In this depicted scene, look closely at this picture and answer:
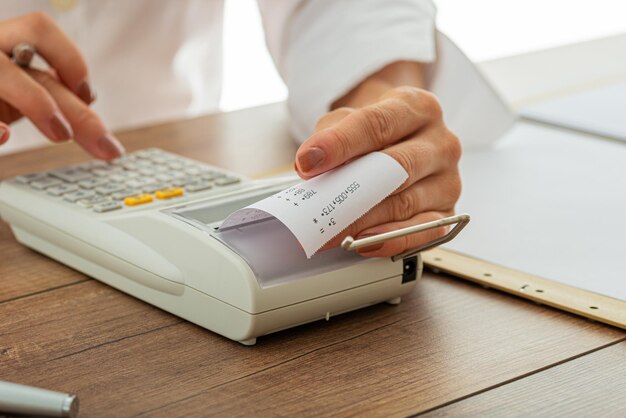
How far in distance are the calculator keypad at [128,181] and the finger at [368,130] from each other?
0.39ft

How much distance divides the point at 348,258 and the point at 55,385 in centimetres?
18

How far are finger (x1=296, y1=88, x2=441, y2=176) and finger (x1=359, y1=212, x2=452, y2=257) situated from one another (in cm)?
5

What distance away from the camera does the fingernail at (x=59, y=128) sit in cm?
74

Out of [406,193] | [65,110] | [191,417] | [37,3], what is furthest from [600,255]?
[37,3]

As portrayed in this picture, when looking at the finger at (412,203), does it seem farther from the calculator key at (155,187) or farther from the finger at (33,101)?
the finger at (33,101)

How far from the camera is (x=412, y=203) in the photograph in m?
0.60

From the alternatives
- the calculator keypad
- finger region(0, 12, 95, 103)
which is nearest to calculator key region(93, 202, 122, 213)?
the calculator keypad

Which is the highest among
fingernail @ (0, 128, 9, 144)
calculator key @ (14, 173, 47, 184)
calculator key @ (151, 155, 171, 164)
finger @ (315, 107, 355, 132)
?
finger @ (315, 107, 355, 132)

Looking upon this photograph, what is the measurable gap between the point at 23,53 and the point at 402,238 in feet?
1.31

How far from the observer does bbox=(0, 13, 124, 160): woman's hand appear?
739 millimetres

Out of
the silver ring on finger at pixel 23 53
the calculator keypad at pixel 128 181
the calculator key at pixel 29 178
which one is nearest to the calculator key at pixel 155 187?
the calculator keypad at pixel 128 181

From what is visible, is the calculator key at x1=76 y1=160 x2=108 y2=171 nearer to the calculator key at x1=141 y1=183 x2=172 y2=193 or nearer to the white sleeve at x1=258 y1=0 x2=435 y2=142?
the calculator key at x1=141 y1=183 x2=172 y2=193

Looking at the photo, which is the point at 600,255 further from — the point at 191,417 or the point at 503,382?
the point at 191,417

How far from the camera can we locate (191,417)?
17.4 inches
